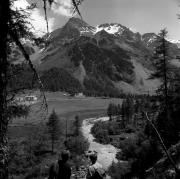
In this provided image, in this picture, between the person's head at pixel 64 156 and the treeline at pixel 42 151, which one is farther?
the treeline at pixel 42 151

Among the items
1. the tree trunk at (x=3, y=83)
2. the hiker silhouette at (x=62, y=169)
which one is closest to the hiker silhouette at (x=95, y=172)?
the hiker silhouette at (x=62, y=169)

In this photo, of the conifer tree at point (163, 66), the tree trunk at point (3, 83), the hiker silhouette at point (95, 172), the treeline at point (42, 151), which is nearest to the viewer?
the tree trunk at point (3, 83)

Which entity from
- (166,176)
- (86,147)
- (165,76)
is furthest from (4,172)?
(86,147)

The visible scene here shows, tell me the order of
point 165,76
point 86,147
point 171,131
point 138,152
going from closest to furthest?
point 171,131, point 165,76, point 138,152, point 86,147

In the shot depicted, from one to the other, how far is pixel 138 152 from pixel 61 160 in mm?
24164

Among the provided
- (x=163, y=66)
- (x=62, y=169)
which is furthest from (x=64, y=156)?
(x=163, y=66)

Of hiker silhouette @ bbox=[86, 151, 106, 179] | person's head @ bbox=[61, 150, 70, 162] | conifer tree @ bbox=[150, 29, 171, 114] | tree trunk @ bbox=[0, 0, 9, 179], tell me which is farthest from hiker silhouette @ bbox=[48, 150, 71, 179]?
conifer tree @ bbox=[150, 29, 171, 114]

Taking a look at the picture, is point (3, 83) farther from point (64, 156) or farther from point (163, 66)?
point (163, 66)

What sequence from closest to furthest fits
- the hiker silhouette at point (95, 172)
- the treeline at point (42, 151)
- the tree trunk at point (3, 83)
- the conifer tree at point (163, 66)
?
the tree trunk at point (3, 83) → the hiker silhouette at point (95, 172) → the conifer tree at point (163, 66) → the treeline at point (42, 151)

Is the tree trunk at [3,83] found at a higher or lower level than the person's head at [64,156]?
higher

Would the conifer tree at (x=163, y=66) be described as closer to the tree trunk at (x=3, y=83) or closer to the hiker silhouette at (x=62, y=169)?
the hiker silhouette at (x=62, y=169)

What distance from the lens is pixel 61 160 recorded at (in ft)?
23.5

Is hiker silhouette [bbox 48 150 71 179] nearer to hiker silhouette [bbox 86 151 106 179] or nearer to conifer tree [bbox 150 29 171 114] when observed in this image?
hiker silhouette [bbox 86 151 106 179]

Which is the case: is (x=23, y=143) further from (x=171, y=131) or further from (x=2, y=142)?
(x=2, y=142)
